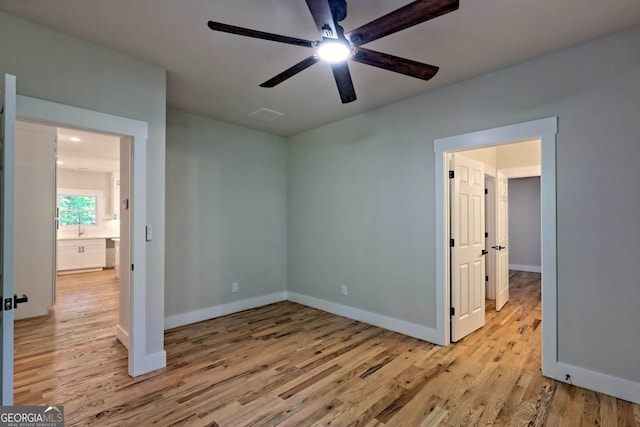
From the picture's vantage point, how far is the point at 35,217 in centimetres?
432

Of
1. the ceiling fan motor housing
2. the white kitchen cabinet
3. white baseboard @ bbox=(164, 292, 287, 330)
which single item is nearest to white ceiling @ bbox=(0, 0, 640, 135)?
the ceiling fan motor housing

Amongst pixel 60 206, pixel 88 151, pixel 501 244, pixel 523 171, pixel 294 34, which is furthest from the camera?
pixel 60 206

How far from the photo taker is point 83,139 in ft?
17.3

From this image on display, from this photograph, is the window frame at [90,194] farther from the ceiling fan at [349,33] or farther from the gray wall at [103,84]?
the ceiling fan at [349,33]

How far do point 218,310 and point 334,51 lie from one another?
375 centimetres

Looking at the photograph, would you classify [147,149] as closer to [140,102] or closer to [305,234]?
[140,102]

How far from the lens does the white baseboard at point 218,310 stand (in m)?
3.85

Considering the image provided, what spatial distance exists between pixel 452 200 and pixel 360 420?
2.36 m

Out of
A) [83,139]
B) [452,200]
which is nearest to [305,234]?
[452,200]

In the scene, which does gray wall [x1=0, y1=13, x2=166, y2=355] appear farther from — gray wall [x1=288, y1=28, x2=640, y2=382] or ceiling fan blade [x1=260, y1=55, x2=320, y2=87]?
gray wall [x1=288, y1=28, x2=640, y2=382]

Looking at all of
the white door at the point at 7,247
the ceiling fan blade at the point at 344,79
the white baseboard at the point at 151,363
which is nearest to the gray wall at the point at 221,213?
the white baseboard at the point at 151,363

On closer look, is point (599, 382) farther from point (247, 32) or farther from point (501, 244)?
point (247, 32)

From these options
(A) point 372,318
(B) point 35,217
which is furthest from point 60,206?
(A) point 372,318

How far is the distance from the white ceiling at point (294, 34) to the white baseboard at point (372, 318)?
8.90ft
